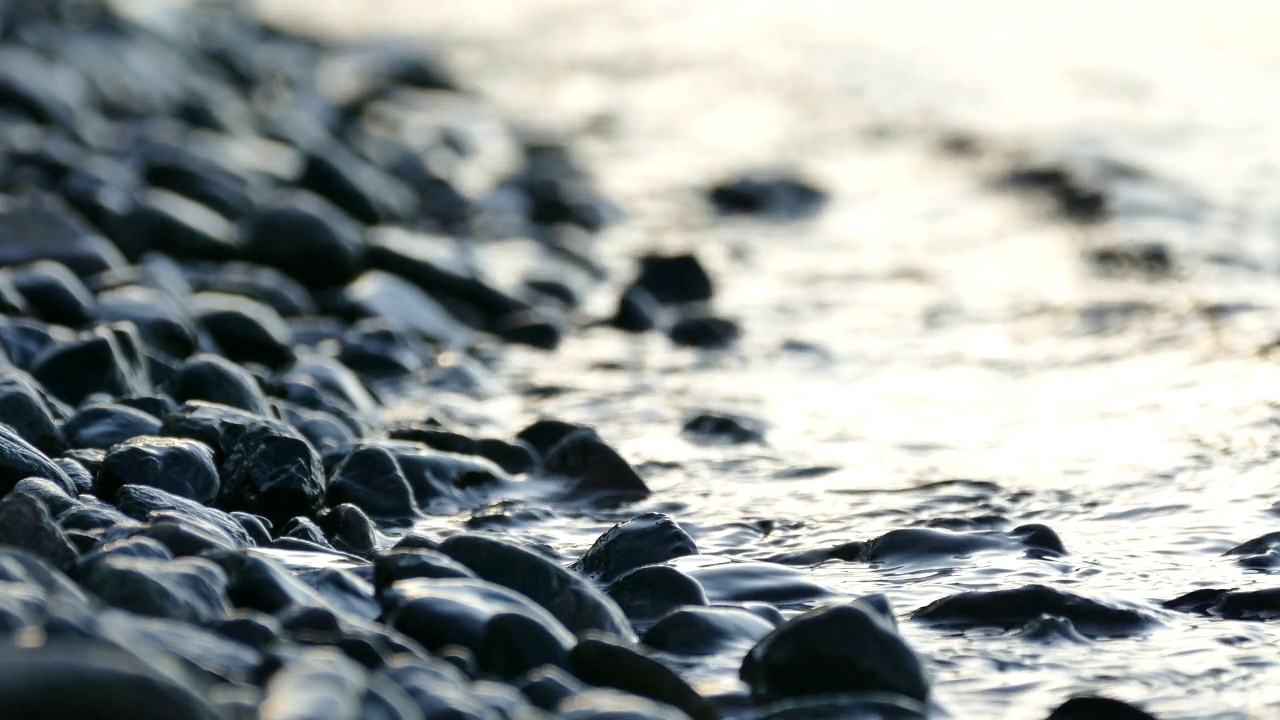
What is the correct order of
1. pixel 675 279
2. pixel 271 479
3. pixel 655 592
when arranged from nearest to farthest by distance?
pixel 655 592, pixel 271 479, pixel 675 279

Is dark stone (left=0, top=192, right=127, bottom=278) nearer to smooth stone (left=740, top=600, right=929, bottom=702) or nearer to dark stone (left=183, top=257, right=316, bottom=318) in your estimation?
dark stone (left=183, top=257, right=316, bottom=318)

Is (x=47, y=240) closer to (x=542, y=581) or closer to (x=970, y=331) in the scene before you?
(x=542, y=581)

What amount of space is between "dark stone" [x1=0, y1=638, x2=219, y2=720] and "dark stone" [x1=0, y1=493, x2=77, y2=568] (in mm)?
834

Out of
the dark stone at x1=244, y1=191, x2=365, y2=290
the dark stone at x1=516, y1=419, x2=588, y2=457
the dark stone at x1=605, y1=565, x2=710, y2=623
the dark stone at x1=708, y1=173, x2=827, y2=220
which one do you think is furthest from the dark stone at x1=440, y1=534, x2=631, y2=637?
the dark stone at x1=708, y1=173, x2=827, y2=220

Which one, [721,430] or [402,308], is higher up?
[402,308]

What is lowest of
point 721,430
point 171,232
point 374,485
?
point 721,430

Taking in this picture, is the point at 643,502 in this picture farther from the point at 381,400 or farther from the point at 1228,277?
the point at 1228,277

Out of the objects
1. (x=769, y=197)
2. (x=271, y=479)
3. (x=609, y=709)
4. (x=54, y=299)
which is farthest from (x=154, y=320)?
(x=769, y=197)

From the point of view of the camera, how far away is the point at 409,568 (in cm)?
250

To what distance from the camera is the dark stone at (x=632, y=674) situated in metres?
2.27

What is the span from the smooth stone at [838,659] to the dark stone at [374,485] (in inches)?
A: 54.9

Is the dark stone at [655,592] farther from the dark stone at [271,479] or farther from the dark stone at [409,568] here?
the dark stone at [271,479]

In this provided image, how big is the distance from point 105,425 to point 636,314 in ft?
9.58

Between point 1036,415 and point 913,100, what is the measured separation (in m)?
7.25
